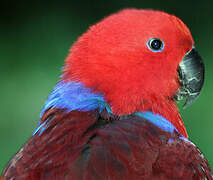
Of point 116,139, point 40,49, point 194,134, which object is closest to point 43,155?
point 116,139

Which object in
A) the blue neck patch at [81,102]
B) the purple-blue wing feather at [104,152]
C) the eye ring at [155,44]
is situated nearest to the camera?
the purple-blue wing feather at [104,152]

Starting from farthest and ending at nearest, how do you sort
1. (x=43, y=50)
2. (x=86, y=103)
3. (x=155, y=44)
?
(x=43, y=50) < (x=155, y=44) < (x=86, y=103)

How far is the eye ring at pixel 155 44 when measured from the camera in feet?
4.46

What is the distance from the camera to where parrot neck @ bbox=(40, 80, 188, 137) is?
126cm

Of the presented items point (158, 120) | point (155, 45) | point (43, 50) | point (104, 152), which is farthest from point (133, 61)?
point (43, 50)

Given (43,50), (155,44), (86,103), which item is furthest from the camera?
(43,50)

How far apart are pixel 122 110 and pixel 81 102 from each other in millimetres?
139

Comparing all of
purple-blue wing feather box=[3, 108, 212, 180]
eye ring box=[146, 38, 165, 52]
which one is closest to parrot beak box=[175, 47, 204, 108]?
eye ring box=[146, 38, 165, 52]

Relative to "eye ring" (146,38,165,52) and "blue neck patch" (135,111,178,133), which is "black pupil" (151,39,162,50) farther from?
A: "blue neck patch" (135,111,178,133)

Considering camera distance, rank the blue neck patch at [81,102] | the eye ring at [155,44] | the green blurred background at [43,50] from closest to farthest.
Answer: the blue neck patch at [81,102], the eye ring at [155,44], the green blurred background at [43,50]

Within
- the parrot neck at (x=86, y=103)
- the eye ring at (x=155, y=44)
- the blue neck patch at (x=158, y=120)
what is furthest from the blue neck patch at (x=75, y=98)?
the eye ring at (x=155, y=44)

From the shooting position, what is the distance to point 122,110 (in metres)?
1.27

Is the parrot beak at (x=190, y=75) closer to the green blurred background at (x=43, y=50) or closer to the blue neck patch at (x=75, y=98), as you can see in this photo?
the blue neck patch at (x=75, y=98)

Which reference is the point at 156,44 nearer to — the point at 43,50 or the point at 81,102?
the point at 81,102
